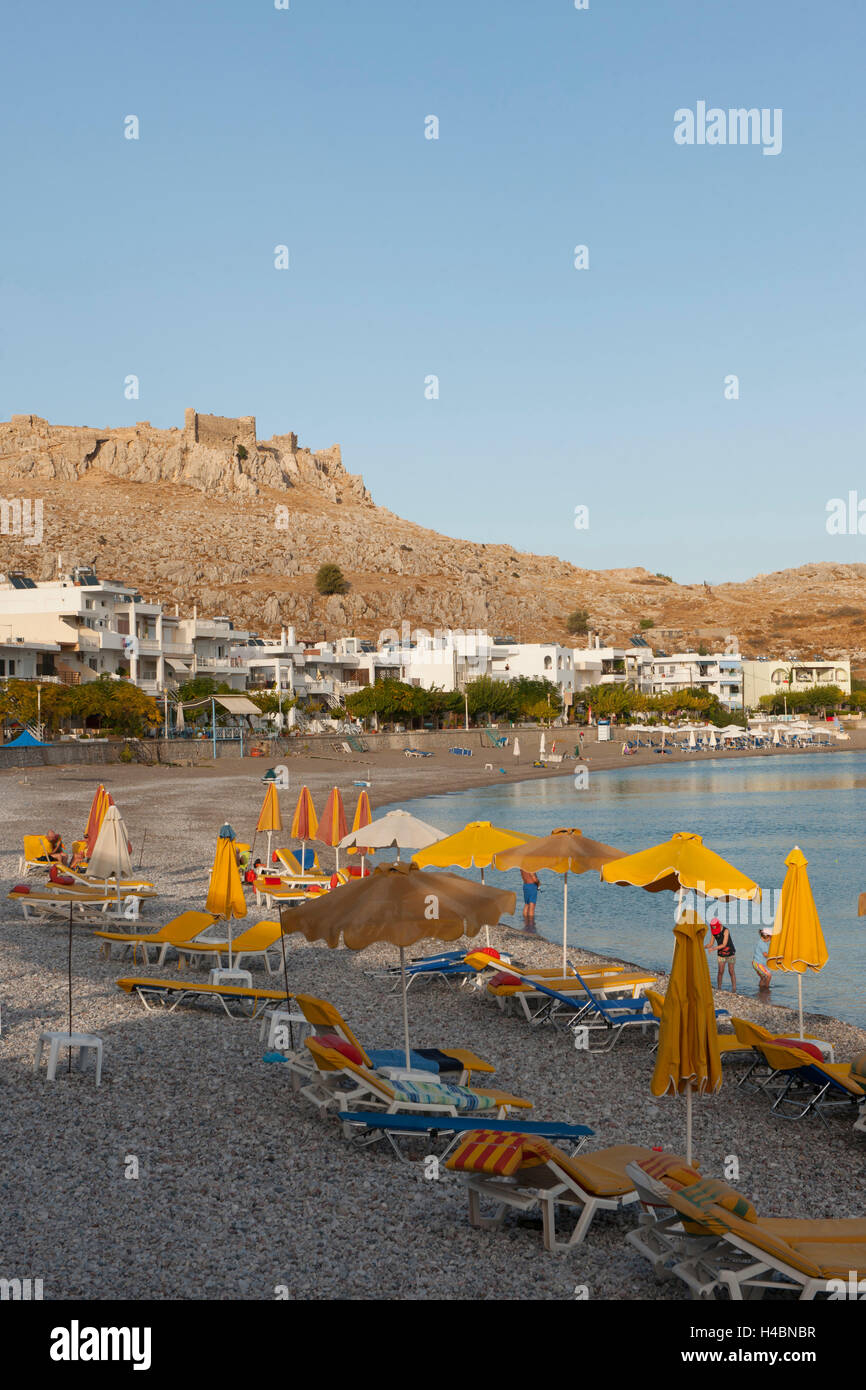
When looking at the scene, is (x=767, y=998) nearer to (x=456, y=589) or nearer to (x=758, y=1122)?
(x=758, y=1122)

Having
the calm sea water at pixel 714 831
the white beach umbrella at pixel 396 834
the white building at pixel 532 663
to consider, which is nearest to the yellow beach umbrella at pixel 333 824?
the calm sea water at pixel 714 831

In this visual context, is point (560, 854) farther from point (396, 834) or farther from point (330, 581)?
point (330, 581)

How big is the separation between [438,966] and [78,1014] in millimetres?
4473

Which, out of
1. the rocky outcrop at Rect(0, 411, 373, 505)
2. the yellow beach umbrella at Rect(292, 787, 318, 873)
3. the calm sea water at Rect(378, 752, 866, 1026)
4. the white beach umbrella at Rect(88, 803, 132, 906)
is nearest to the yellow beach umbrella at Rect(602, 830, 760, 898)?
the calm sea water at Rect(378, 752, 866, 1026)

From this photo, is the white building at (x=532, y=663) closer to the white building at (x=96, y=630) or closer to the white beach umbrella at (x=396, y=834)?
the white building at (x=96, y=630)

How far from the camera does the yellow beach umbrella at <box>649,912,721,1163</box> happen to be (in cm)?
717

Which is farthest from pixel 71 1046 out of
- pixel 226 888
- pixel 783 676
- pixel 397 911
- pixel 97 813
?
pixel 783 676

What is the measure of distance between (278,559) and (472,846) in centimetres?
13873

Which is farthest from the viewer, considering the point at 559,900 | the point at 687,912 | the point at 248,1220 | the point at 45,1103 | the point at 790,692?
the point at 790,692

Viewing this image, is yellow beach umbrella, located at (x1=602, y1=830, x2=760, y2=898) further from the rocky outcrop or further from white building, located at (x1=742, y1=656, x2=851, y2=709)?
the rocky outcrop

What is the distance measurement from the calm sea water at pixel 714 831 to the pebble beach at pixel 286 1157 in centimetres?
391

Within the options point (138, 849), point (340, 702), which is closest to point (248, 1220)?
point (138, 849)

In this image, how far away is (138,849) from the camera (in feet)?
87.4

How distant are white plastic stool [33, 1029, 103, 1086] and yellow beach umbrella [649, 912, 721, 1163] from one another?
4.61 metres
